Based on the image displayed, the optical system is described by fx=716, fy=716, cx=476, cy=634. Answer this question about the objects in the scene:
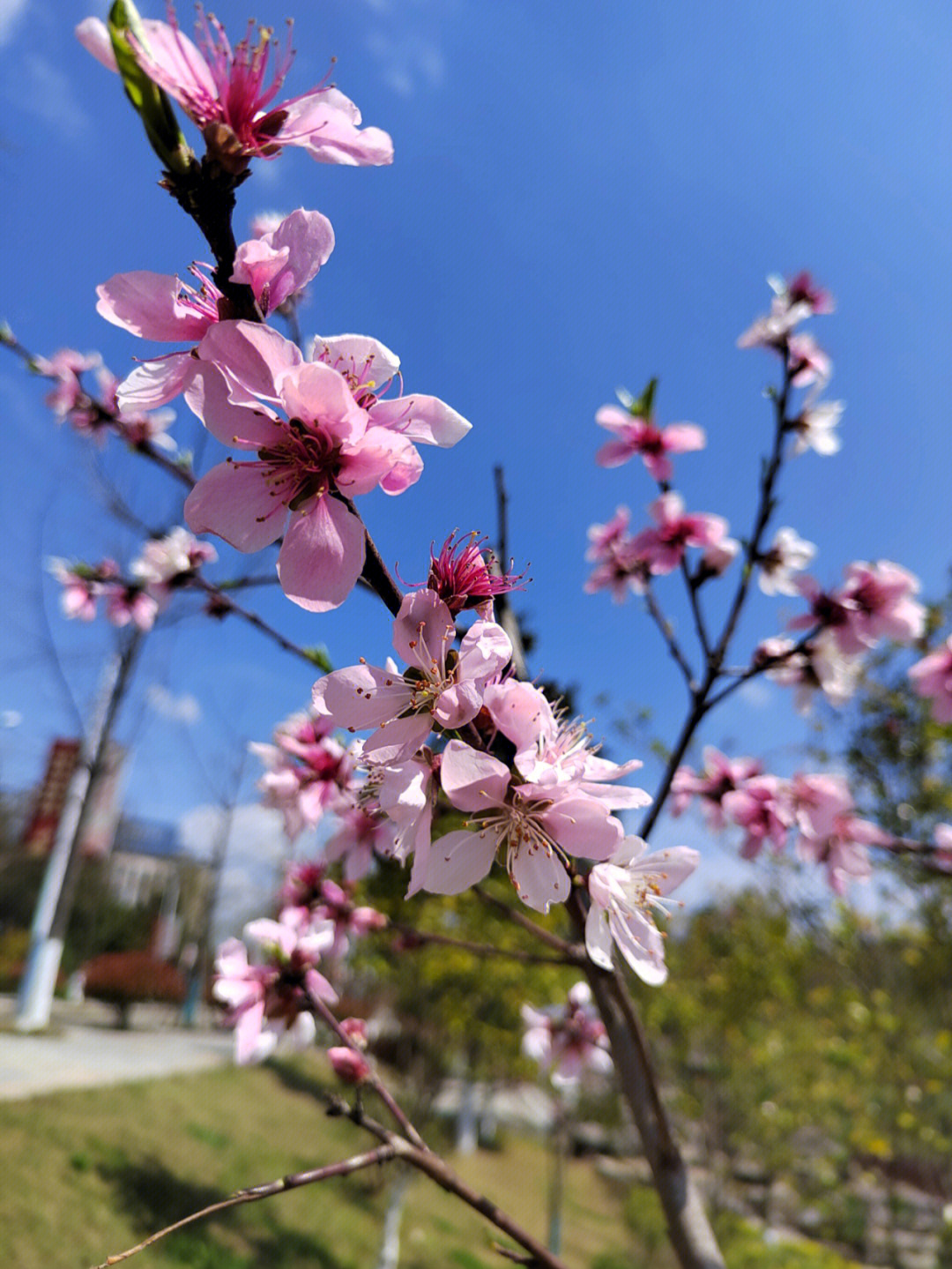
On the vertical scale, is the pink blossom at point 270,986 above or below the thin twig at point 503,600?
below

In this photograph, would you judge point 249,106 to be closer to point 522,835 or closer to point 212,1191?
point 522,835

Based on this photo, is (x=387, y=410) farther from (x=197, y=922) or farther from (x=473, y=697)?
(x=197, y=922)

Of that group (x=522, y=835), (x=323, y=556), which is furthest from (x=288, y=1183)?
(x=323, y=556)

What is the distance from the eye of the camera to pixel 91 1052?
369 inches

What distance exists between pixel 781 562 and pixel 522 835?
166 centimetres

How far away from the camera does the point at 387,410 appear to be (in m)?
0.76

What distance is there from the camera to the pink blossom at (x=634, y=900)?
2.99ft

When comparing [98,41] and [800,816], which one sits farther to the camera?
[800,816]

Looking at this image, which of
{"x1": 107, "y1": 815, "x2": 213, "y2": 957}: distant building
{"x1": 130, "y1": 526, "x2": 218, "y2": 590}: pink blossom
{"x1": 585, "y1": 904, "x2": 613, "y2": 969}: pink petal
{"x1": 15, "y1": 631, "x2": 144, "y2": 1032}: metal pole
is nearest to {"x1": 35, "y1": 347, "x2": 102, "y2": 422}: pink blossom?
{"x1": 130, "y1": 526, "x2": 218, "y2": 590}: pink blossom

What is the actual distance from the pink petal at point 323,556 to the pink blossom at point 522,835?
202 millimetres

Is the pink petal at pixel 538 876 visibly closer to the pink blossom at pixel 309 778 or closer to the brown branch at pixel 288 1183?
the brown branch at pixel 288 1183

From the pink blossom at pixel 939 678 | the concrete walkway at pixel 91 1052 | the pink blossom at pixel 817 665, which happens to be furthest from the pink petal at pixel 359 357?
the concrete walkway at pixel 91 1052

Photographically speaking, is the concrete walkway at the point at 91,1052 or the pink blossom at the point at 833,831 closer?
the pink blossom at the point at 833,831

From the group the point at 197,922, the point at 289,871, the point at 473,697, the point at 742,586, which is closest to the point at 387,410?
the point at 473,697
